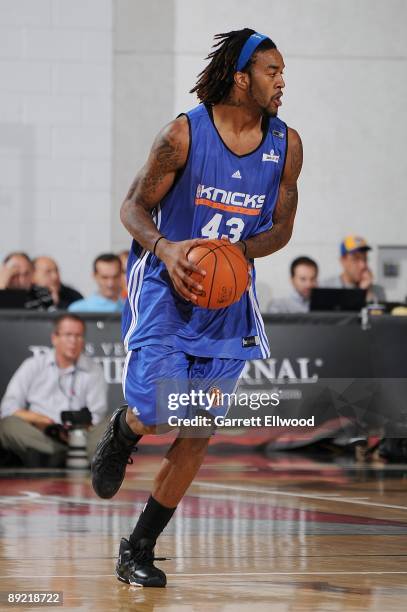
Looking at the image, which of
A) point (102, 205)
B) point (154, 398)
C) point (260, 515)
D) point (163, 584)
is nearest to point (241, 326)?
point (154, 398)

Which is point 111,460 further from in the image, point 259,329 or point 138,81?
point 138,81

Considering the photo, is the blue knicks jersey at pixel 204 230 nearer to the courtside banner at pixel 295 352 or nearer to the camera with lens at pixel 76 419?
the courtside banner at pixel 295 352

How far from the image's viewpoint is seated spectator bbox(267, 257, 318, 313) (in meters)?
11.3

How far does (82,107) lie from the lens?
14.0 m

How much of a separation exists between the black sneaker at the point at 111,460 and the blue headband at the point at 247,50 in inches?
53.8

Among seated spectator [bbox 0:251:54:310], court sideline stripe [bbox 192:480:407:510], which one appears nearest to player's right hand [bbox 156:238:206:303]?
court sideline stripe [bbox 192:480:407:510]

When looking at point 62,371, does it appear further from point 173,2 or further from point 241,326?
point 173,2

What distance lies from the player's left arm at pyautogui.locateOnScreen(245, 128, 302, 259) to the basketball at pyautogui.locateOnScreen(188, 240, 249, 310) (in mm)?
312

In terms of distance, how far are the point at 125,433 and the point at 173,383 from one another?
14.7 inches

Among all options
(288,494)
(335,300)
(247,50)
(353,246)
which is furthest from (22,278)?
(247,50)

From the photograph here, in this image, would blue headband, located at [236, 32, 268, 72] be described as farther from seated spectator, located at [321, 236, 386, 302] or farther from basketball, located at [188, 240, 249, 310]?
seated spectator, located at [321, 236, 386, 302]

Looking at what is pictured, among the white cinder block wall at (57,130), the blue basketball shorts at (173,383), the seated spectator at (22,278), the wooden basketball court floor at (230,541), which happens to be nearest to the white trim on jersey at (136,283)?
the blue basketball shorts at (173,383)

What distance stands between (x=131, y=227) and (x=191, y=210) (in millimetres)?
231

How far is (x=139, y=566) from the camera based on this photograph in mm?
4371
